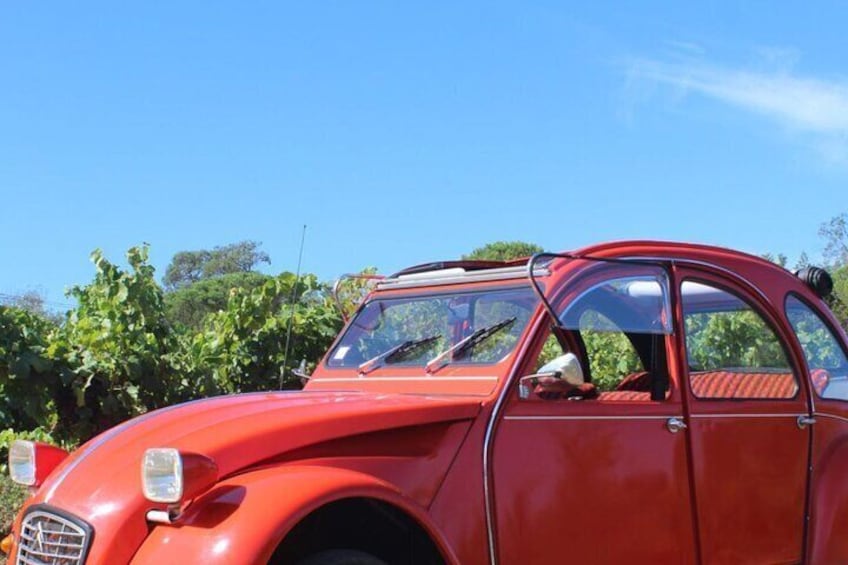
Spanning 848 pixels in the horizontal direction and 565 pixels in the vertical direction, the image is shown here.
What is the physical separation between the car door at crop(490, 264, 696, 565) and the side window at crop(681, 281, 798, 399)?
0.22 metres

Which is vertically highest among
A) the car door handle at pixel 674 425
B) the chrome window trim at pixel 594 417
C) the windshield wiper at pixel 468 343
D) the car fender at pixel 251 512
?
the windshield wiper at pixel 468 343

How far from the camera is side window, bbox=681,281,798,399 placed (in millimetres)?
4586

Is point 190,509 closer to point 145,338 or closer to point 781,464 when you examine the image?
point 781,464

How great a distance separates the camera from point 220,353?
9.09 metres

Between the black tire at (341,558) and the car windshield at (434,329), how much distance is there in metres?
1.09

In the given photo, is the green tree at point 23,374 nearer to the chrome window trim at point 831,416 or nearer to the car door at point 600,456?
the car door at point 600,456

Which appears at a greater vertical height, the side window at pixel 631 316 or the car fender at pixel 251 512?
the side window at pixel 631 316

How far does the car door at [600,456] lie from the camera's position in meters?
3.72

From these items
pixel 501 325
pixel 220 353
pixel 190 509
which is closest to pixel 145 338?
pixel 220 353

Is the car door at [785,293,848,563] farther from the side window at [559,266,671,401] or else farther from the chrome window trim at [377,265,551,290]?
the chrome window trim at [377,265,551,290]

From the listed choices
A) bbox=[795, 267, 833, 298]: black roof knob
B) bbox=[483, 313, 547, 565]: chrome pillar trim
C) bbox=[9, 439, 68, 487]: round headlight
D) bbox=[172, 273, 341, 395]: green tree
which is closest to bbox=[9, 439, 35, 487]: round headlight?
bbox=[9, 439, 68, 487]: round headlight

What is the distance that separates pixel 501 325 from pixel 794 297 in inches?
74.5

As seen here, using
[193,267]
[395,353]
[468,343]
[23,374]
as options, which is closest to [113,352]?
[23,374]

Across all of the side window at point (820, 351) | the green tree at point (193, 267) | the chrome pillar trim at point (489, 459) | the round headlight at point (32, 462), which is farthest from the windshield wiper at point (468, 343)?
the green tree at point (193, 267)
